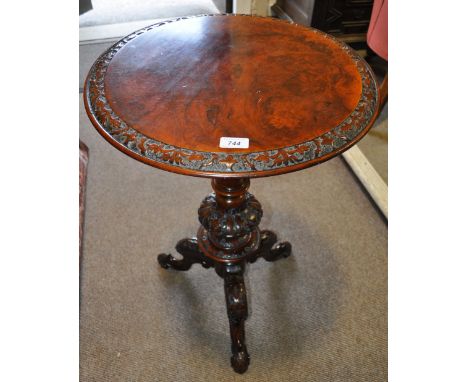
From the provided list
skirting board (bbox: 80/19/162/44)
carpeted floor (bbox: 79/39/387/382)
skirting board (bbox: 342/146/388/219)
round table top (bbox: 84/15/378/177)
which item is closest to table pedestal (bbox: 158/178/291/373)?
carpeted floor (bbox: 79/39/387/382)

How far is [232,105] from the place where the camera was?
93 cm

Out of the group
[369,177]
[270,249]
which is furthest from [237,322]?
[369,177]

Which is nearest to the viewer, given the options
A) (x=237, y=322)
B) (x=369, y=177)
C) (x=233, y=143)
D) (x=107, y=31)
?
(x=233, y=143)

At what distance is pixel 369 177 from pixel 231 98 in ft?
3.74

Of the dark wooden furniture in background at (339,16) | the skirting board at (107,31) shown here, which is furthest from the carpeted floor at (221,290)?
the skirting board at (107,31)

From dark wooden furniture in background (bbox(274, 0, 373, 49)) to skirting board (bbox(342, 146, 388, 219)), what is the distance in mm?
894

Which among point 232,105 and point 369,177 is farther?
point 369,177

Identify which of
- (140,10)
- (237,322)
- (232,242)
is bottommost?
(237,322)

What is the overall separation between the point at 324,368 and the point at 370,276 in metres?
0.41

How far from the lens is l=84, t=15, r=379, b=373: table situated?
32.9 inches

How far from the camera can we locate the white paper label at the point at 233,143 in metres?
0.83

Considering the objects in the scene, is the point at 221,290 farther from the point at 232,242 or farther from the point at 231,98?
the point at 231,98

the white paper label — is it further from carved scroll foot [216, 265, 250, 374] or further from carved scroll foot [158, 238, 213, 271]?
carved scroll foot [158, 238, 213, 271]

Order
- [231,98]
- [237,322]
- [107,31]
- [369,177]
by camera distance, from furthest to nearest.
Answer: [107,31] → [369,177] → [237,322] → [231,98]
